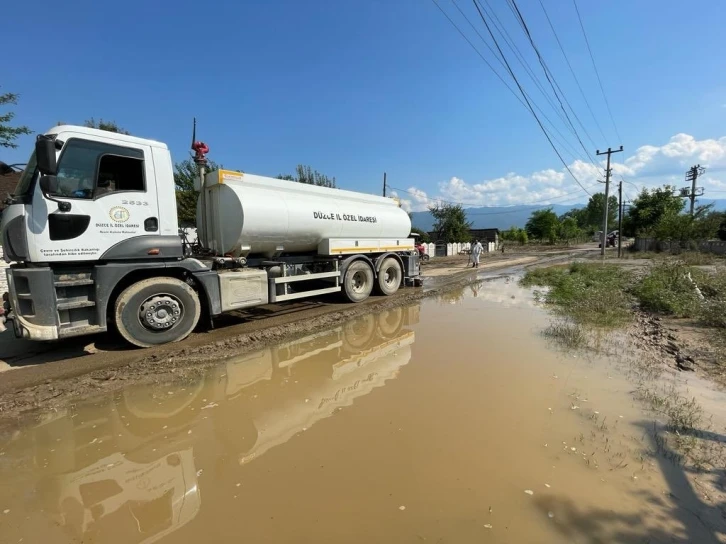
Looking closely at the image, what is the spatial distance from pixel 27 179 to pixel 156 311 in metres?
2.38

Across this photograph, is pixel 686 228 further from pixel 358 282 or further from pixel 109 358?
pixel 109 358

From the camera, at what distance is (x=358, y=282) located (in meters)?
10.2

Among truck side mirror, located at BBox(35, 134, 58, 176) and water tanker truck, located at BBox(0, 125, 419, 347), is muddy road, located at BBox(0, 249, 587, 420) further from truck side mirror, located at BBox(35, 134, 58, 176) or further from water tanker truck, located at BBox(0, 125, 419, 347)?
truck side mirror, located at BBox(35, 134, 58, 176)

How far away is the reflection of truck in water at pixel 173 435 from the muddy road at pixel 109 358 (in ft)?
1.35

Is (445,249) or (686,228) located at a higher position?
(686,228)

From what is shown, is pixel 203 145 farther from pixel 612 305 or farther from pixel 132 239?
pixel 612 305

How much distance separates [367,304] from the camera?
9.51m

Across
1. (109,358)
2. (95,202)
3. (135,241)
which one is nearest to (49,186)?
(95,202)

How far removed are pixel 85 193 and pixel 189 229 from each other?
2.13 meters

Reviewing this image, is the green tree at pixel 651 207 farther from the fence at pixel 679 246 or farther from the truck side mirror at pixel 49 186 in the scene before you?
the truck side mirror at pixel 49 186

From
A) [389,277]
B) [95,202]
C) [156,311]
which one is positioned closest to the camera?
[95,202]

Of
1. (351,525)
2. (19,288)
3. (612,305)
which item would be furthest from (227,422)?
(612,305)

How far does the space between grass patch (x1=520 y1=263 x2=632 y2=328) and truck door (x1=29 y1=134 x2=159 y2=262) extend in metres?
8.54

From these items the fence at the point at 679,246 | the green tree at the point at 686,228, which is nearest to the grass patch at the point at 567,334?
the fence at the point at 679,246
